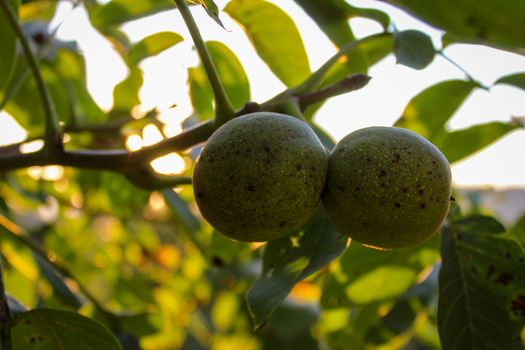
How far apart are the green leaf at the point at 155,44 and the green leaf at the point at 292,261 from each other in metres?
0.94

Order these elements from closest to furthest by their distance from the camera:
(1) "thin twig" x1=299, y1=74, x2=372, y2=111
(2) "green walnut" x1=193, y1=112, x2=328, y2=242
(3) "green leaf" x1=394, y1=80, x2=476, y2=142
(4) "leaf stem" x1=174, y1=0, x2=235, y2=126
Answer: (2) "green walnut" x1=193, y1=112, x2=328, y2=242, (4) "leaf stem" x1=174, y1=0, x2=235, y2=126, (1) "thin twig" x1=299, y1=74, x2=372, y2=111, (3) "green leaf" x1=394, y1=80, x2=476, y2=142

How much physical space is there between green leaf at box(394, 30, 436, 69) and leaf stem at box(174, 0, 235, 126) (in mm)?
447

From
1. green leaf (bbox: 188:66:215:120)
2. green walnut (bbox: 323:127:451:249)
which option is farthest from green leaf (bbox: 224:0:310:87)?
green walnut (bbox: 323:127:451:249)

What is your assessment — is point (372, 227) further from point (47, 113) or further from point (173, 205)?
point (173, 205)

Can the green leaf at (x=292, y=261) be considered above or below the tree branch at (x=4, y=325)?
below

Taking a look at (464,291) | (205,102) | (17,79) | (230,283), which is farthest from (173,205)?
(230,283)

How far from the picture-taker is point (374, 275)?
1.88 meters

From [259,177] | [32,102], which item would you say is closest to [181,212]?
[32,102]

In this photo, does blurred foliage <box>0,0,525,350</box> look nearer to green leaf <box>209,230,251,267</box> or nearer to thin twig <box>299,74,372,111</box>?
green leaf <box>209,230,251,267</box>

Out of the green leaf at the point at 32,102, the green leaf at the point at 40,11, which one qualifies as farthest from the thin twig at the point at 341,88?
the green leaf at the point at 40,11

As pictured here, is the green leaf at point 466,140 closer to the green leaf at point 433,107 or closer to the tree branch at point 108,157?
the green leaf at point 433,107

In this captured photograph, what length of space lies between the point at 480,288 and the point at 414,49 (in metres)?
0.60

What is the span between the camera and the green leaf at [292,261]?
1376 mm

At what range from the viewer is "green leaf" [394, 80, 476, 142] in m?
1.85
